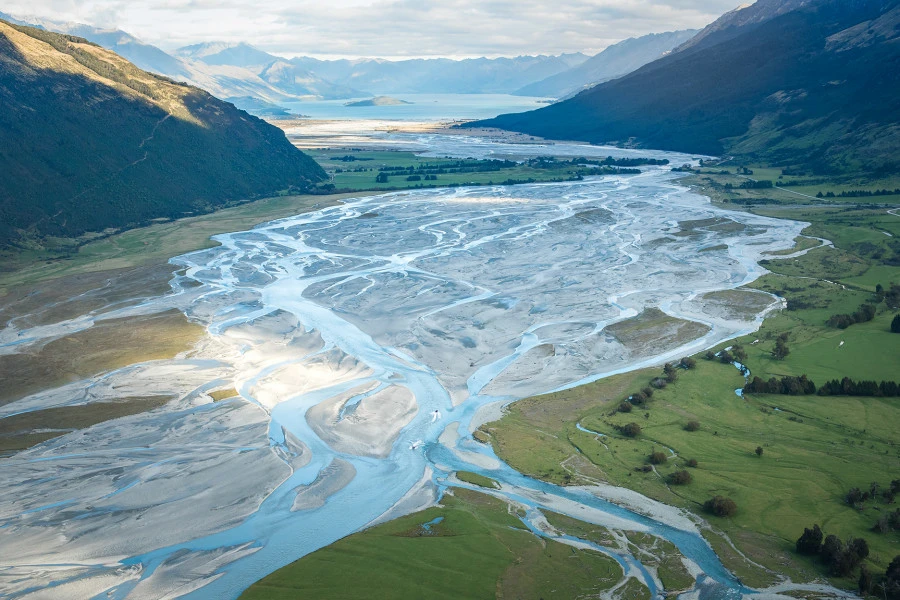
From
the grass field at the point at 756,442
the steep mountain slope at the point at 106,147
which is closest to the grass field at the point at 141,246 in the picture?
the steep mountain slope at the point at 106,147

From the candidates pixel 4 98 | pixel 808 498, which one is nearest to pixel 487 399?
pixel 808 498

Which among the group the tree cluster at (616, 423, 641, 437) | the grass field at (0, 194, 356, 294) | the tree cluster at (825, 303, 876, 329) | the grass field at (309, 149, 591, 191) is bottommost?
the tree cluster at (616, 423, 641, 437)

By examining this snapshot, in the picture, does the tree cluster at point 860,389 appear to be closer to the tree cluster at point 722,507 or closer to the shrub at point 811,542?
the tree cluster at point 722,507

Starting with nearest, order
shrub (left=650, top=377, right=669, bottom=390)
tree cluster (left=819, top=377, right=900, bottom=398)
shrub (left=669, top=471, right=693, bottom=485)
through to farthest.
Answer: shrub (left=669, top=471, right=693, bottom=485)
tree cluster (left=819, top=377, right=900, bottom=398)
shrub (left=650, top=377, right=669, bottom=390)

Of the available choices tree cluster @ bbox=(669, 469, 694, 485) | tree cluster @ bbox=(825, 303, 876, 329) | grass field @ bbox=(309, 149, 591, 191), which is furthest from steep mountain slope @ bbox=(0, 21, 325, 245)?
→ tree cluster @ bbox=(825, 303, 876, 329)

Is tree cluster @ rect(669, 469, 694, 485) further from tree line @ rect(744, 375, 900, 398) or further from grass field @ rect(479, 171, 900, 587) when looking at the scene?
tree line @ rect(744, 375, 900, 398)

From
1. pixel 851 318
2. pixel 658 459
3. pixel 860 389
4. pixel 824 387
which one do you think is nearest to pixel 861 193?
pixel 851 318

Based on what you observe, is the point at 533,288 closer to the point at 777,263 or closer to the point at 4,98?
the point at 777,263
